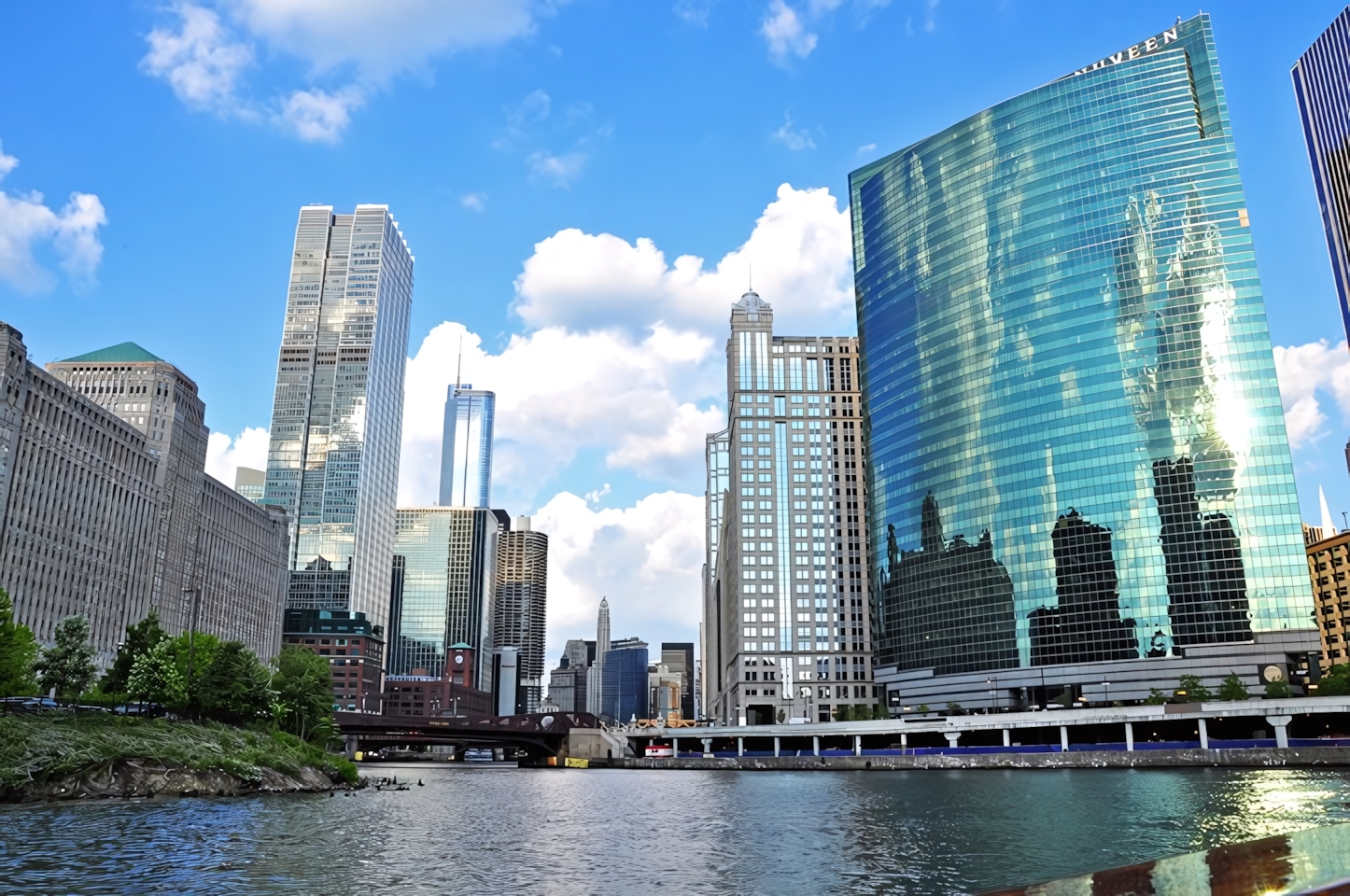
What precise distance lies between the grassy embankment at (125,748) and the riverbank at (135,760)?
0.08m

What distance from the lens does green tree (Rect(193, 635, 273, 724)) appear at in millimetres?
122750

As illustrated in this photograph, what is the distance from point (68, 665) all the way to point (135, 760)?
44996 millimetres

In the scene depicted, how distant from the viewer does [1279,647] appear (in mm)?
188125

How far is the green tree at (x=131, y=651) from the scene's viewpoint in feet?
431

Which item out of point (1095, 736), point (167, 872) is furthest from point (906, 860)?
point (1095, 736)

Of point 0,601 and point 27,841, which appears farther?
point 0,601

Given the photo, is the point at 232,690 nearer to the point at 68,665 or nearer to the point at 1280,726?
the point at 68,665

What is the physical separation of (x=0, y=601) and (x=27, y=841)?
3102 inches

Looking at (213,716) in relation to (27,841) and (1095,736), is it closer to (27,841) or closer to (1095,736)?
(27,841)

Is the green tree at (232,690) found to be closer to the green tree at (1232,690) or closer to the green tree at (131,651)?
the green tree at (131,651)

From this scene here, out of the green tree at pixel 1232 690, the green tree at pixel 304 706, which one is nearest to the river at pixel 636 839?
the green tree at pixel 304 706

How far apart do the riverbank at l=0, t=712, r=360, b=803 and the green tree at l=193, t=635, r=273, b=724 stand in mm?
5279

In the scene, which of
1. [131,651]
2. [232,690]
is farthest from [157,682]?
[131,651]

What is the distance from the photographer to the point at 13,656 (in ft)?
361
